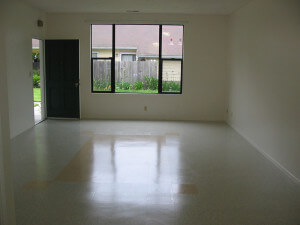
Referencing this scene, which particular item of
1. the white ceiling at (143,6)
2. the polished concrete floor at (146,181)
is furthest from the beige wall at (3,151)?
the white ceiling at (143,6)

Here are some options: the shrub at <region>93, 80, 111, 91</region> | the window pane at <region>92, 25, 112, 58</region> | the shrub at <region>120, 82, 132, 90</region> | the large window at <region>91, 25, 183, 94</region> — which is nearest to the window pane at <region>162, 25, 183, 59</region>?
the large window at <region>91, 25, 183, 94</region>

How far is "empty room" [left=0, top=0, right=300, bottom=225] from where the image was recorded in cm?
316

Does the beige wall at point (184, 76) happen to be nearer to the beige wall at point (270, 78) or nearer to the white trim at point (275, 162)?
the beige wall at point (270, 78)

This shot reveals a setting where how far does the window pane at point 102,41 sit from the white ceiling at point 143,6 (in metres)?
0.50

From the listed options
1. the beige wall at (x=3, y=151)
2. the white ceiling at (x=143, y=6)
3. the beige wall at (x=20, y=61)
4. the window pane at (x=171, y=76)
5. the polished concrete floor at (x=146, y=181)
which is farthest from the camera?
the window pane at (x=171, y=76)

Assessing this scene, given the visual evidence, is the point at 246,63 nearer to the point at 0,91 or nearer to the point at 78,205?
the point at 78,205

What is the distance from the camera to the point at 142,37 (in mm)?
7699

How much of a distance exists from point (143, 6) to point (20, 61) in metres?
Answer: 2.66

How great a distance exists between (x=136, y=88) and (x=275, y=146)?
4136mm

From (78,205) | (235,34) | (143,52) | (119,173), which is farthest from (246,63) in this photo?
(78,205)

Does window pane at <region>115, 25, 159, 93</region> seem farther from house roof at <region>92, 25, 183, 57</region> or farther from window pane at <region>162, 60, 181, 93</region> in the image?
window pane at <region>162, 60, 181, 93</region>

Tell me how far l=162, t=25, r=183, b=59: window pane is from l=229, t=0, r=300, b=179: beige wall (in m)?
1.41

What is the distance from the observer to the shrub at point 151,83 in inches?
311

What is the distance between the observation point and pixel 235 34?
6855 mm
